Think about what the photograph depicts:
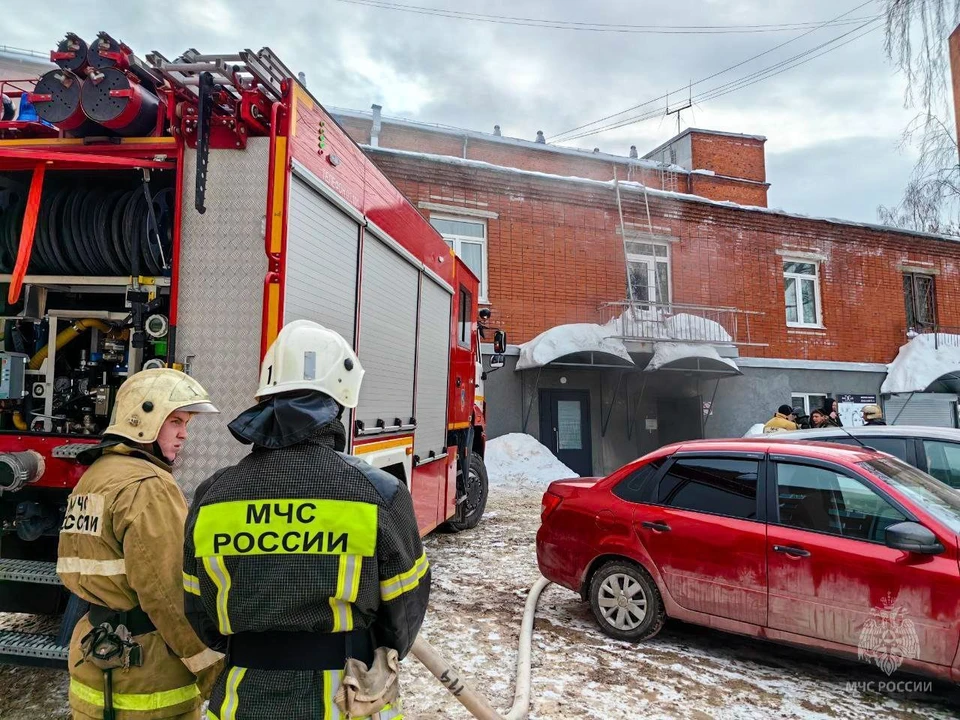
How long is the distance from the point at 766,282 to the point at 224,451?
15242 mm

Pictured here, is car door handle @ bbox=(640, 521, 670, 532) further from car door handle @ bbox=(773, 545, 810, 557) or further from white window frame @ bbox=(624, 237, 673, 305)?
white window frame @ bbox=(624, 237, 673, 305)

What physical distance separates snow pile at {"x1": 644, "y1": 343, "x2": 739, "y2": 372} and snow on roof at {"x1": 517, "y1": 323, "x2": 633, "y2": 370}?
1.77ft

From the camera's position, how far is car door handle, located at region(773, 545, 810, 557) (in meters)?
3.94

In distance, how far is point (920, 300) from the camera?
17.6 meters

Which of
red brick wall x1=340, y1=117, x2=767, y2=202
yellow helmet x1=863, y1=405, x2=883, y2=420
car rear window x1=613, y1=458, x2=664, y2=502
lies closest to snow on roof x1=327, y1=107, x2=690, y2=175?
red brick wall x1=340, y1=117, x2=767, y2=202

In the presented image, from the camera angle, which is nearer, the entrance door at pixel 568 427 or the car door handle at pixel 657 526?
the car door handle at pixel 657 526

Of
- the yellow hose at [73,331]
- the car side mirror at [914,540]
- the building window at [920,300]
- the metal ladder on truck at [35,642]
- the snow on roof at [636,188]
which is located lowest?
the metal ladder on truck at [35,642]

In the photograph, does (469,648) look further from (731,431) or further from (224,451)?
(731,431)

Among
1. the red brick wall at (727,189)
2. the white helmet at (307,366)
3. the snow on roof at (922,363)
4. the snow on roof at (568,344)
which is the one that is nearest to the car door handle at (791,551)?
the white helmet at (307,366)

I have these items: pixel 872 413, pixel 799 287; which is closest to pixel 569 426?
pixel 872 413

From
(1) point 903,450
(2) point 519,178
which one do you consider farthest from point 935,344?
(1) point 903,450

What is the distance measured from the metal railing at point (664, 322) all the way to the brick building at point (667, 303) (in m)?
0.04

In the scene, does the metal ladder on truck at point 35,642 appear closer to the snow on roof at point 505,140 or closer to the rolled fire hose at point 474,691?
the rolled fire hose at point 474,691

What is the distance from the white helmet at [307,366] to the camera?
184 centimetres
